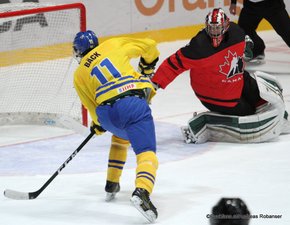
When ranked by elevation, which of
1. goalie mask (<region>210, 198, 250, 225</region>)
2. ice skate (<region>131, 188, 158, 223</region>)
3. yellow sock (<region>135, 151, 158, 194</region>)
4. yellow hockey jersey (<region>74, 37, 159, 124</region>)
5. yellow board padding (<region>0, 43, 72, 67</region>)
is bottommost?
yellow board padding (<region>0, 43, 72, 67</region>)

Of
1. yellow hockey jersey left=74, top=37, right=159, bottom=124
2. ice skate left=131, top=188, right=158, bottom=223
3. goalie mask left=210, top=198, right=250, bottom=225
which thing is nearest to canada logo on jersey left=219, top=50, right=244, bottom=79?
yellow hockey jersey left=74, top=37, right=159, bottom=124

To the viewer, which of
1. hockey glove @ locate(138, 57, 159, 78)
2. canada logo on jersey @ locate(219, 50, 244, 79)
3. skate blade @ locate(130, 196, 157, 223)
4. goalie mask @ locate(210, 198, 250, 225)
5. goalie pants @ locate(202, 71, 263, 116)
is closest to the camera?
goalie mask @ locate(210, 198, 250, 225)

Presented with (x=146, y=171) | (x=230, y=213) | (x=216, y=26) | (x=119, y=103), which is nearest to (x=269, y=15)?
(x=216, y=26)

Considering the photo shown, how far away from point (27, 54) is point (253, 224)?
3.06m

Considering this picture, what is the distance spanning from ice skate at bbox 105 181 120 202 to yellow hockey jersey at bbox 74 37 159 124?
1.12ft

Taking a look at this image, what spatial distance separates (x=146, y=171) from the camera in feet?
12.8

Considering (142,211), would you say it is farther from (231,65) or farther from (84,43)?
(231,65)

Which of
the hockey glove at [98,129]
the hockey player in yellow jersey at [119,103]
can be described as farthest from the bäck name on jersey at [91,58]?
the hockey glove at [98,129]

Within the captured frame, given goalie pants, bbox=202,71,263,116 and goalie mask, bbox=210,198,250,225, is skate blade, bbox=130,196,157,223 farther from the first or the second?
goalie pants, bbox=202,71,263,116

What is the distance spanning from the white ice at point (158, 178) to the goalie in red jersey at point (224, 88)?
0.33 ft

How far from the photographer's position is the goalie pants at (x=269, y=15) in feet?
26.0

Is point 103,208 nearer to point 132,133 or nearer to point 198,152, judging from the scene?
point 132,133

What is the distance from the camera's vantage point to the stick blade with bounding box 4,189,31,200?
4.42 m

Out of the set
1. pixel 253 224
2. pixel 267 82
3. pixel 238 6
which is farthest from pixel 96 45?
pixel 238 6
